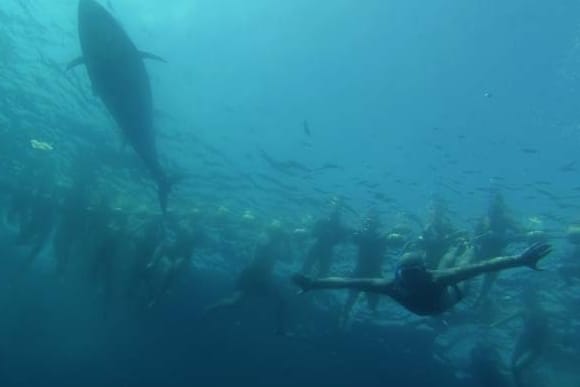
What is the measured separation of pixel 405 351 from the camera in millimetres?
29188

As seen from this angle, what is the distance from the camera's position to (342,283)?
8.62 metres

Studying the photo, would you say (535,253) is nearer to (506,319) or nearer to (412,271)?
(412,271)

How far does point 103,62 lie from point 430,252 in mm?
14055

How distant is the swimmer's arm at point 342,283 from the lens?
8.30 m

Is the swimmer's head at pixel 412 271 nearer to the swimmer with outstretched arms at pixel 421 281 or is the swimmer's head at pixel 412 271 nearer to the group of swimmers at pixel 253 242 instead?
the swimmer with outstretched arms at pixel 421 281

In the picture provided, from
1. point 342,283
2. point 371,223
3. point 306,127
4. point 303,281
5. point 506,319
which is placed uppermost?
point 306,127

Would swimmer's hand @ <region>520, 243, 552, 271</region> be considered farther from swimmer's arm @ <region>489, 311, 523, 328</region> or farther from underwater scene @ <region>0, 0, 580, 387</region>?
swimmer's arm @ <region>489, 311, 523, 328</region>

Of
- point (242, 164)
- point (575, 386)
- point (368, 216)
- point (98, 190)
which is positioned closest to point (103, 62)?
point (242, 164)

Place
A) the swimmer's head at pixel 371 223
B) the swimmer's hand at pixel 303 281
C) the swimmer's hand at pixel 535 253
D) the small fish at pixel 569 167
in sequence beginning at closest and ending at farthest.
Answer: the swimmer's hand at pixel 535 253
the swimmer's hand at pixel 303 281
the small fish at pixel 569 167
the swimmer's head at pixel 371 223

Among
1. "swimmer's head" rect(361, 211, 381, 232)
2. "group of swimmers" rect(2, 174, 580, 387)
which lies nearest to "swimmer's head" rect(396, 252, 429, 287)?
"group of swimmers" rect(2, 174, 580, 387)

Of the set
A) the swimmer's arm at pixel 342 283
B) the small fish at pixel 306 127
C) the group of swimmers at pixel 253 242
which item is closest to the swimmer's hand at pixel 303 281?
the swimmer's arm at pixel 342 283

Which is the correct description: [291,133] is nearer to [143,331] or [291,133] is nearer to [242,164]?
[242,164]

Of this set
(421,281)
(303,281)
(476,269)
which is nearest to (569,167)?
(476,269)

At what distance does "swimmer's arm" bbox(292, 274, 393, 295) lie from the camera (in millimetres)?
8305
